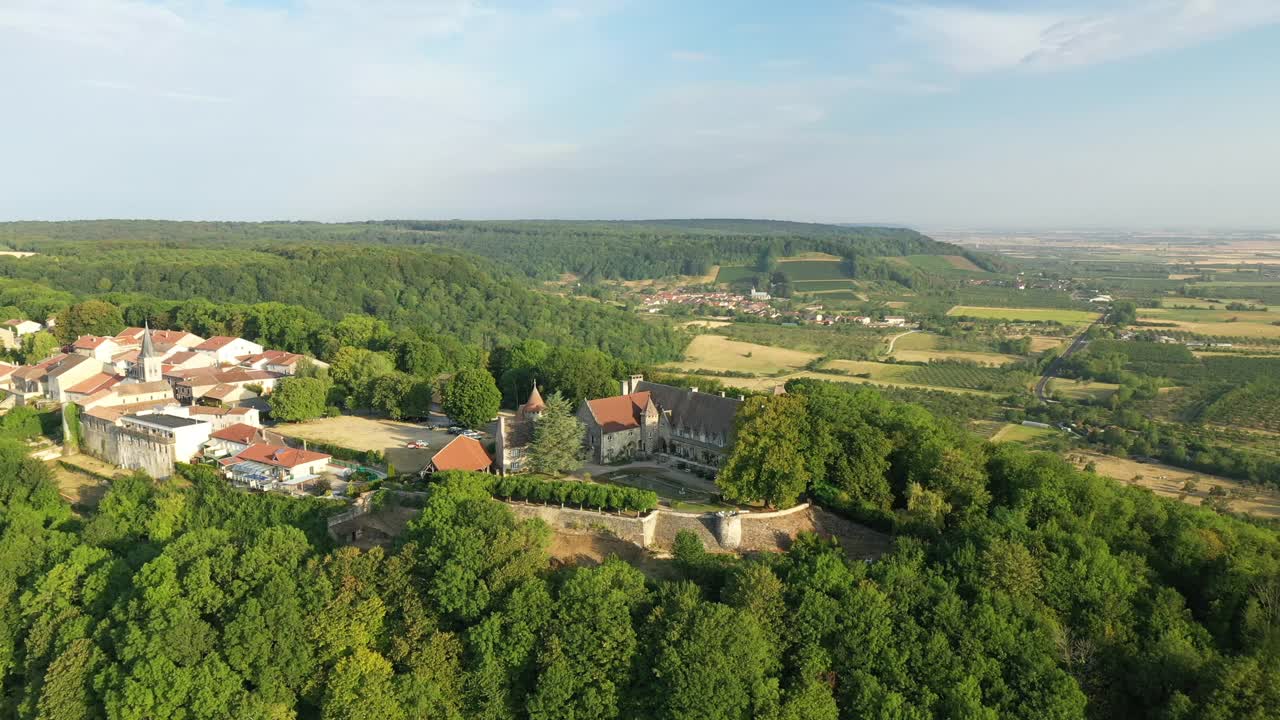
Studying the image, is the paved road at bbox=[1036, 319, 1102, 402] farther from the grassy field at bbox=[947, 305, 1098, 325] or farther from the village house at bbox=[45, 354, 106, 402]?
the village house at bbox=[45, 354, 106, 402]

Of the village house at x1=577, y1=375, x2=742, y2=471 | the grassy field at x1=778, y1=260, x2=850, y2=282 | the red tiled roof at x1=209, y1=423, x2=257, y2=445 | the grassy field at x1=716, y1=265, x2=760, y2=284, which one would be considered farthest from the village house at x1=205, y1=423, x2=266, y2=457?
the grassy field at x1=716, y1=265, x2=760, y2=284

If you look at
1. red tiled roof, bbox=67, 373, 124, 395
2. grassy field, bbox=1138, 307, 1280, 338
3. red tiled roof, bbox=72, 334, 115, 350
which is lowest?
grassy field, bbox=1138, 307, 1280, 338

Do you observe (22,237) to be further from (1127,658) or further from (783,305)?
(1127,658)

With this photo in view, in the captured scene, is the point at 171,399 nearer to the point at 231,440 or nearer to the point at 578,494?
the point at 231,440

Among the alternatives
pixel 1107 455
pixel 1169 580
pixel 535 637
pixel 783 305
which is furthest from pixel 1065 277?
pixel 535 637

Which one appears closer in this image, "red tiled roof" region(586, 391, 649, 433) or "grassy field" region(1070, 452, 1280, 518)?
"red tiled roof" region(586, 391, 649, 433)

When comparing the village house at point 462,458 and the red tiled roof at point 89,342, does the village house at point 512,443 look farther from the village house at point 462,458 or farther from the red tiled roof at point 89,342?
the red tiled roof at point 89,342

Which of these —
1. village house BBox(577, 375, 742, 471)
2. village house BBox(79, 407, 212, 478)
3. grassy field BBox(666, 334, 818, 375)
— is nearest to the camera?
village house BBox(577, 375, 742, 471)

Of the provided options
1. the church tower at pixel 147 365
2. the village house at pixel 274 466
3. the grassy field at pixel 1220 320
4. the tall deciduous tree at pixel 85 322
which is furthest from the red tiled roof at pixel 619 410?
the grassy field at pixel 1220 320
